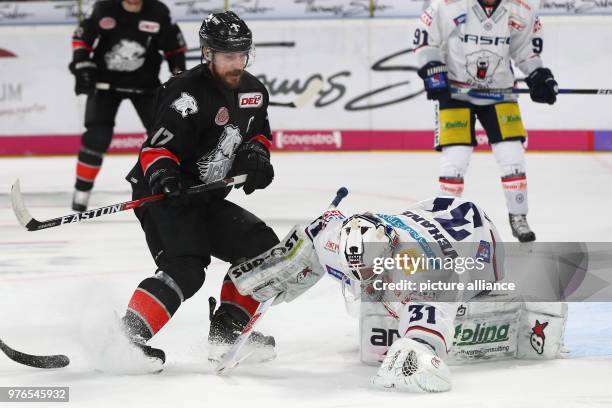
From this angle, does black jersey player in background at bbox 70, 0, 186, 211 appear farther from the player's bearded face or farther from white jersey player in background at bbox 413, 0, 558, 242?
the player's bearded face

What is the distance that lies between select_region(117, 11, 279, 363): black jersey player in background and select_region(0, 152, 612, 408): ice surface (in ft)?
0.53

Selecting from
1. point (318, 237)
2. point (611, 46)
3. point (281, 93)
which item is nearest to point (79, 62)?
point (281, 93)

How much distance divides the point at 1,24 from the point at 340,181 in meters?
3.55

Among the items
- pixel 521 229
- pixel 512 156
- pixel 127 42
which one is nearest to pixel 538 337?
pixel 521 229

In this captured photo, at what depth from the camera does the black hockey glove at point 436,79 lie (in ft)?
18.1

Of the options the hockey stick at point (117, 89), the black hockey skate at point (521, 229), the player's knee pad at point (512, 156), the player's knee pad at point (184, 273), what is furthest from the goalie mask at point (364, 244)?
the hockey stick at point (117, 89)

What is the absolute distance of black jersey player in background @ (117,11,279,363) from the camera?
3277 mm

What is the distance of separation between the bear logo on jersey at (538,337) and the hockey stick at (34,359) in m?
1.33

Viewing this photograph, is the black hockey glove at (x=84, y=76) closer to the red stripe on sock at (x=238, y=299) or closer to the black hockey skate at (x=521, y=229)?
the black hockey skate at (x=521, y=229)

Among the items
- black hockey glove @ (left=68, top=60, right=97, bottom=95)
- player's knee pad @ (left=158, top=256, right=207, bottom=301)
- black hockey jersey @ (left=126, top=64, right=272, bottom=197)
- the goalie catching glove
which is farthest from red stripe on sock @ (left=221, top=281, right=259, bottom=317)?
black hockey glove @ (left=68, top=60, right=97, bottom=95)

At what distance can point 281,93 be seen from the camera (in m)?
9.71

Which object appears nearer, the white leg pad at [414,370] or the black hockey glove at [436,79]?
the white leg pad at [414,370]

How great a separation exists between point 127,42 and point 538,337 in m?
4.14

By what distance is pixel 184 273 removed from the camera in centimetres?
327
